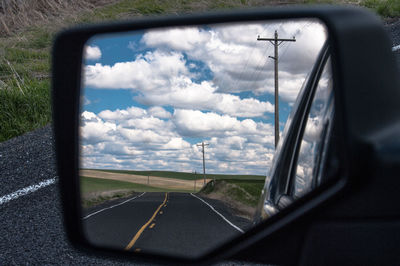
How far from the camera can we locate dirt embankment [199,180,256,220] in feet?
4.97

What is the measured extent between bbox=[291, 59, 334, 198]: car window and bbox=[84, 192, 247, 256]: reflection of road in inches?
10.6

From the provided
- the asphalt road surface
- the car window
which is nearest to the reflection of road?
the car window

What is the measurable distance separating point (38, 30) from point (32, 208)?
48.1ft

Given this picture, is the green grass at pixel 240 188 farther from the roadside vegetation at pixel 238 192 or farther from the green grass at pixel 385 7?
the green grass at pixel 385 7

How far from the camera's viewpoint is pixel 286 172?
188cm

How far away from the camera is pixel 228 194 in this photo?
5.07ft

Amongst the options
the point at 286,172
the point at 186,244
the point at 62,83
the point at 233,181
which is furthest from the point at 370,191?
the point at 62,83

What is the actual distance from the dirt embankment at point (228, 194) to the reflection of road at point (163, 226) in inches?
2.1

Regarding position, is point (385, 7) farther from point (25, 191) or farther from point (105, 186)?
point (105, 186)

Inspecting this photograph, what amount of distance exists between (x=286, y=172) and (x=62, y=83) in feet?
2.93

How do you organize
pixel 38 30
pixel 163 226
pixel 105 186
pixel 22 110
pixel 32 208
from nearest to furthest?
pixel 163 226, pixel 105 186, pixel 32 208, pixel 22 110, pixel 38 30

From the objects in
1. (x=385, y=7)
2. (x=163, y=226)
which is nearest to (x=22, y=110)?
(x=385, y=7)

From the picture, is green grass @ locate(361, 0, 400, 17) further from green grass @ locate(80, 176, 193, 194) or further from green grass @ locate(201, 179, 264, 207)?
green grass @ locate(201, 179, 264, 207)

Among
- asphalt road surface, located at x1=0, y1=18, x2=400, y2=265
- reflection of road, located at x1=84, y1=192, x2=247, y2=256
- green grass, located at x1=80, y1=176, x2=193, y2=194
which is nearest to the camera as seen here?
reflection of road, located at x1=84, y1=192, x2=247, y2=256
